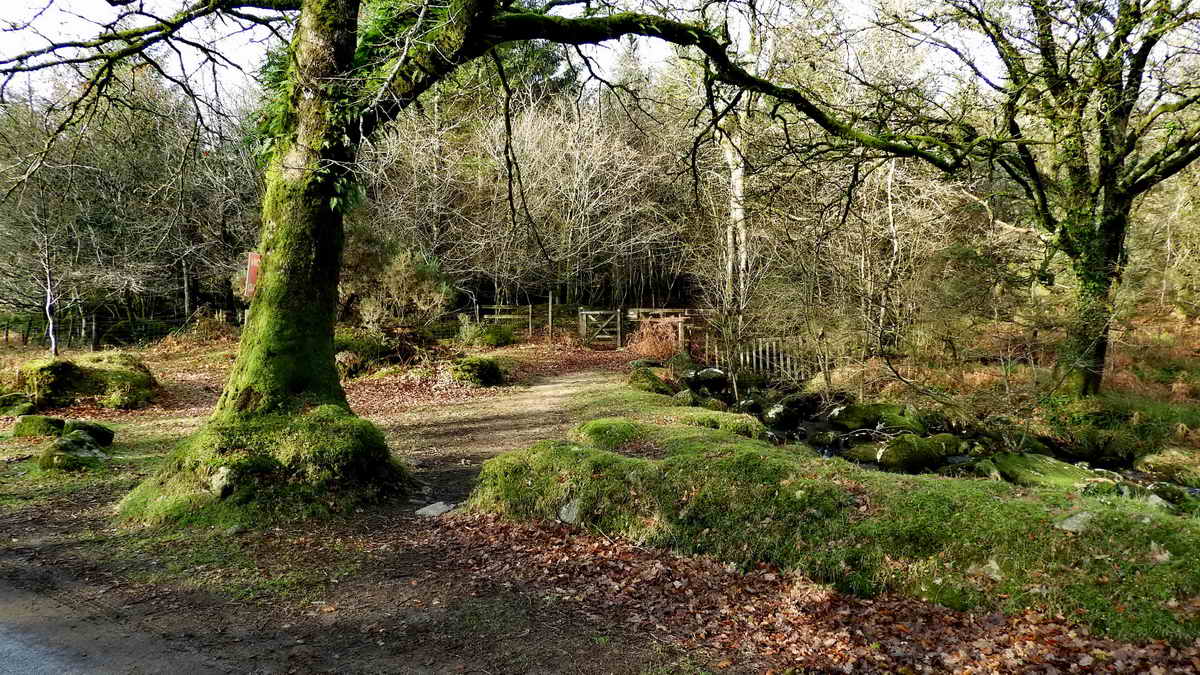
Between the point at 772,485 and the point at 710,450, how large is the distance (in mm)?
1039

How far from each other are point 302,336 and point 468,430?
471 centimetres

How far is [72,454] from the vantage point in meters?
7.51

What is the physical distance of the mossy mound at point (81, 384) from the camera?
11953mm

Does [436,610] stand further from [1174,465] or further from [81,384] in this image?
[81,384]

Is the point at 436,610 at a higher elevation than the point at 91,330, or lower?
lower

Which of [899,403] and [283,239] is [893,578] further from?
[899,403]

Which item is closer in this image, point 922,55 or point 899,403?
point 899,403

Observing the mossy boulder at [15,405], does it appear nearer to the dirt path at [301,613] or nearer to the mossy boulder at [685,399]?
the dirt path at [301,613]

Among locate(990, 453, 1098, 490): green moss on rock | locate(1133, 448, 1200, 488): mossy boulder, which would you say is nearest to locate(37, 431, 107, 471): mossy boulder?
locate(990, 453, 1098, 490): green moss on rock

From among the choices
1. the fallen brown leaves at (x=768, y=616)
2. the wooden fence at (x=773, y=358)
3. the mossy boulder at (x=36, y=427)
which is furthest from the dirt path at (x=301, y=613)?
the wooden fence at (x=773, y=358)

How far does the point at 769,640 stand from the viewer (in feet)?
11.9

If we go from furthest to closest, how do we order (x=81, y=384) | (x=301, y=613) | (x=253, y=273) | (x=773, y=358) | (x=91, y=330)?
(x=91, y=330)
(x=773, y=358)
(x=81, y=384)
(x=253, y=273)
(x=301, y=613)

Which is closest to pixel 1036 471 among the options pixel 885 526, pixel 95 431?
pixel 885 526

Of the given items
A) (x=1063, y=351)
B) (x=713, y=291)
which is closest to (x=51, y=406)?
(x=713, y=291)
